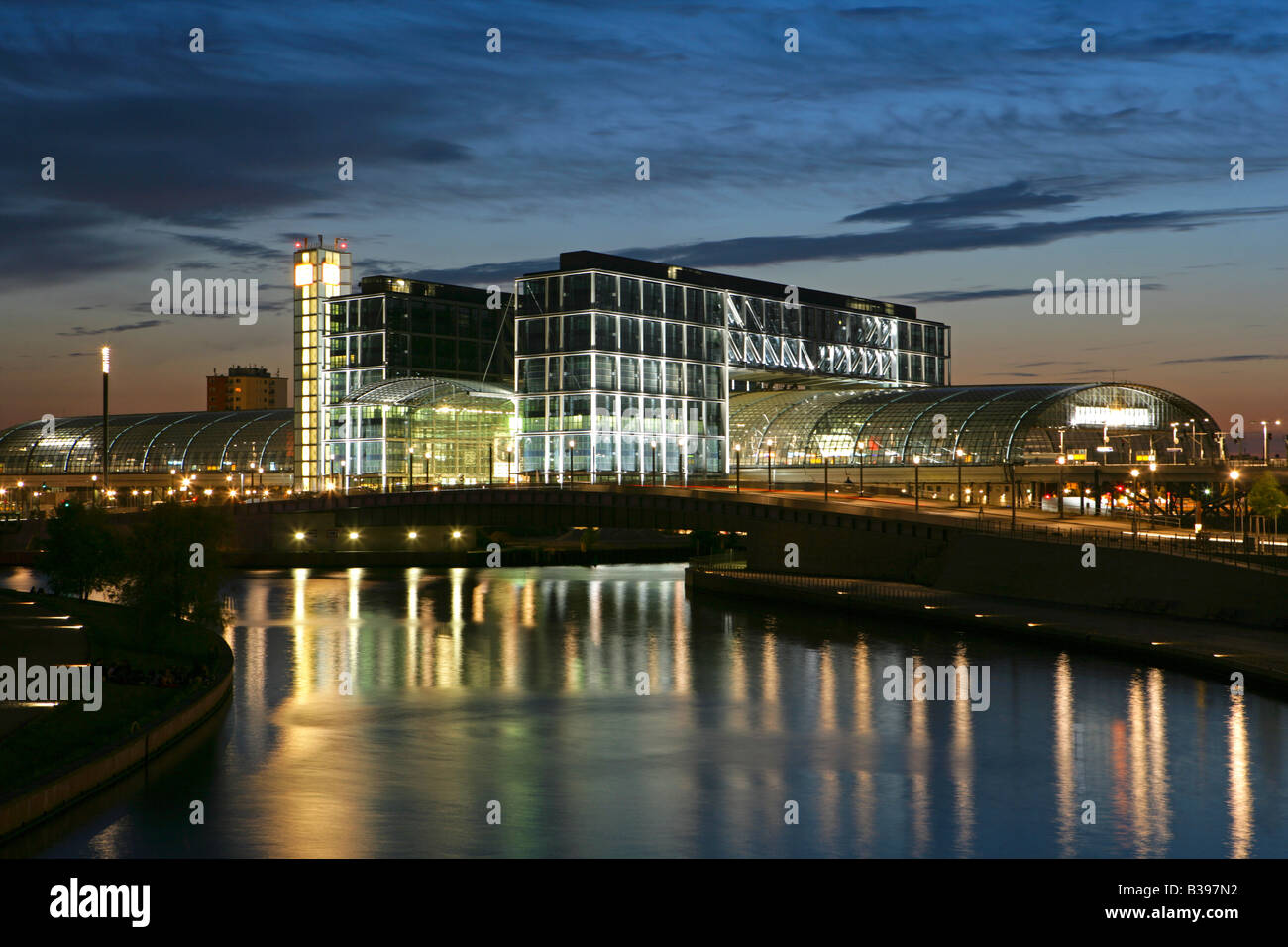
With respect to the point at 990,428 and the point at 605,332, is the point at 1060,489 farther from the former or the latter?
the point at 605,332

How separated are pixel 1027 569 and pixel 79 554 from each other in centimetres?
5362

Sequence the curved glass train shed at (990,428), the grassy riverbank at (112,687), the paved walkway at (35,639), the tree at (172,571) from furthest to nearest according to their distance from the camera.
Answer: the curved glass train shed at (990,428)
the tree at (172,571)
the paved walkway at (35,639)
the grassy riverbank at (112,687)

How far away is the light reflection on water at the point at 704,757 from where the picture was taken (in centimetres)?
3653

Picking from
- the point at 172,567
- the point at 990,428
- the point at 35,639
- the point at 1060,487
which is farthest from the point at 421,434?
the point at 35,639

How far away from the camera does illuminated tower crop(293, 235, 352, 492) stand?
175 meters

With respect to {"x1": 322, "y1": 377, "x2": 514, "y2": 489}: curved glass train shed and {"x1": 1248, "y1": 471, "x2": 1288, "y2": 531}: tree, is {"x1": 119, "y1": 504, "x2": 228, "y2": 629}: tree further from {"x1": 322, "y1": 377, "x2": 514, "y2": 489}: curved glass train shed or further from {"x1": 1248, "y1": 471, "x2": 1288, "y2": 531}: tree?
{"x1": 322, "y1": 377, "x2": 514, "y2": 489}: curved glass train shed

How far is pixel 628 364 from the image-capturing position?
143875 mm

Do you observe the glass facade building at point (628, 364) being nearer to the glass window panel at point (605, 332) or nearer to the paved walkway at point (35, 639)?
the glass window panel at point (605, 332)

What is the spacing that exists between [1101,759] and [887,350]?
148 meters

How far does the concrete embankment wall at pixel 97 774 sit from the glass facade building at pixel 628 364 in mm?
86689

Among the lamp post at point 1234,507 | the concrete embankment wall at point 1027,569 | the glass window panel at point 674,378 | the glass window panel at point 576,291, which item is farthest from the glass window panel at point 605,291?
the lamp post at point 1234,507

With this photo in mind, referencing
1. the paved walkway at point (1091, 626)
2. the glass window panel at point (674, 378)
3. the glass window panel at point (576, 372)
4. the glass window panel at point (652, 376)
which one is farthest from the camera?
the glass window panel at point (674, 378)

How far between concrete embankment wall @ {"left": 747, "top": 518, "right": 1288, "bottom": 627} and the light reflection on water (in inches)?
308

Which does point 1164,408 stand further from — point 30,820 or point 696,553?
point 30,820
